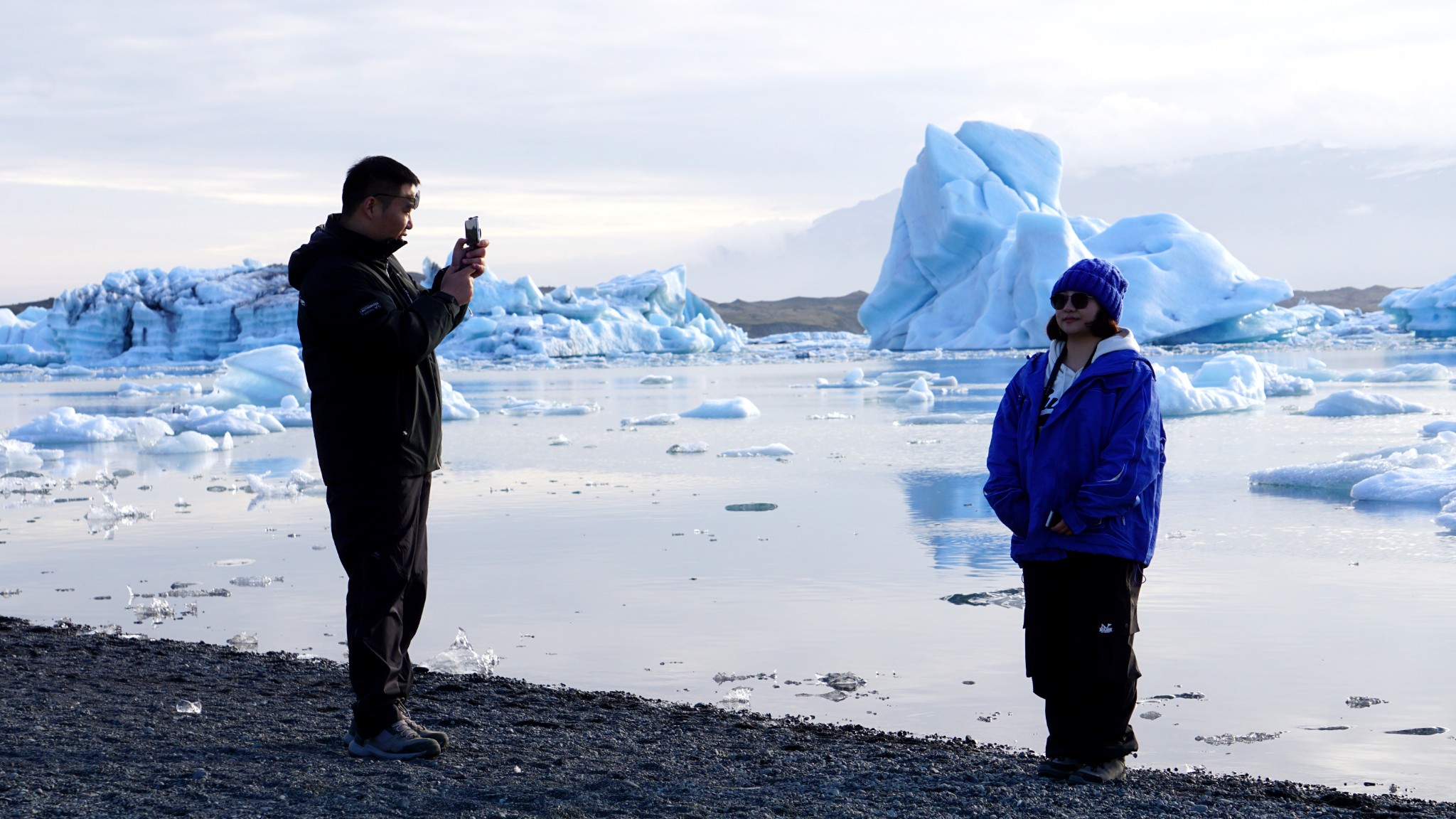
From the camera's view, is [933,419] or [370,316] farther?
[933,419]

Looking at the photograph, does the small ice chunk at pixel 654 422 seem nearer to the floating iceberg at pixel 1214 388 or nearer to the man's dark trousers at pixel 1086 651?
the floating iceberg at pixel 1214 388

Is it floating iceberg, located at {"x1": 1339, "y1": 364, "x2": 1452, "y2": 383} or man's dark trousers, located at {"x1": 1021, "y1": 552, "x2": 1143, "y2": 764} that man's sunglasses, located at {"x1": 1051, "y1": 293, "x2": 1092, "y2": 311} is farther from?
floating iceberg, located at {"x1": 1339, "y1": 364, "x2": 1452, "y2": 383}

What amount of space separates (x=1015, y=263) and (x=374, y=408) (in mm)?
35885

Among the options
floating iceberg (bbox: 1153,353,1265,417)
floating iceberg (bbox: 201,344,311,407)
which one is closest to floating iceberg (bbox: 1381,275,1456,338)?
floating iceberg (bbox: 1153,353,1265,417)

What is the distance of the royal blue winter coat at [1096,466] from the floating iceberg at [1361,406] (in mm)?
13914

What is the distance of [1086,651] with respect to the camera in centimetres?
292

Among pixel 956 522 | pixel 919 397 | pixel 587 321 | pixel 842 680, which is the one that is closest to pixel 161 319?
pixel 587 321

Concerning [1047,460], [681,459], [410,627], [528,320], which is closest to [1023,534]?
[1047,460]

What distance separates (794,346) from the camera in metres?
63.8

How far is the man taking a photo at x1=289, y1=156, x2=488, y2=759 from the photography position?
2.96m

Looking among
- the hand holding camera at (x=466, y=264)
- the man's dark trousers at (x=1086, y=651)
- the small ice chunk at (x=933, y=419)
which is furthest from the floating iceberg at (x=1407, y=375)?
the hand holding camera at (x=466, y=264)

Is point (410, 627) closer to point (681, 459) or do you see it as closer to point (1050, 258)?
point (681, 459)

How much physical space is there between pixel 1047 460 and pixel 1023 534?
0.18 metres

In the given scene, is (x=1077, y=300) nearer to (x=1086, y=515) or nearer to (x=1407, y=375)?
(x=1086, y=515)
